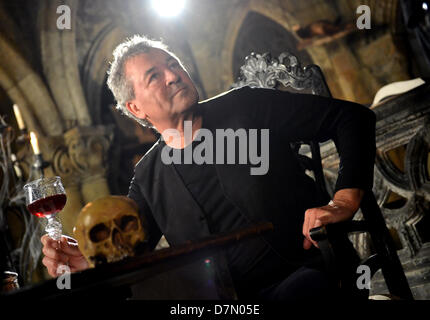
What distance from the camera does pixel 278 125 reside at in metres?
1.87

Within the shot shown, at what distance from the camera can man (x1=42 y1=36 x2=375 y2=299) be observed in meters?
1.65

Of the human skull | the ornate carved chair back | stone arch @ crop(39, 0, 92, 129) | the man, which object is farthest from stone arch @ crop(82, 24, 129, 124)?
the human skull

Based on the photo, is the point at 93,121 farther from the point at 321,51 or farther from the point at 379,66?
the point at 379,66

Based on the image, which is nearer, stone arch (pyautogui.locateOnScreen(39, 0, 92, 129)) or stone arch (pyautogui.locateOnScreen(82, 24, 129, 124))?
stone arch (pyautogui.locateOnScreen(39, 0, 92, 129))

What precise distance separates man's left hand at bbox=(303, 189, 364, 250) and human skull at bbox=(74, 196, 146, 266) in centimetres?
52

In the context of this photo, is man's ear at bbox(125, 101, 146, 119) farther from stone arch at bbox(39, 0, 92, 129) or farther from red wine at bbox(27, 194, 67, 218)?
stone arch at bbox(39, 0, 92, 129)

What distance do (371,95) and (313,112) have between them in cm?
657

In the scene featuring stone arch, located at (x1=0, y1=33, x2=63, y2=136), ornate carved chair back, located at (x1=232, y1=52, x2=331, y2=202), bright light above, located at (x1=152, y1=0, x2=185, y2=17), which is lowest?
ornate carved chair back, located at (x1=232, y1=52, x2=331, y2=202)

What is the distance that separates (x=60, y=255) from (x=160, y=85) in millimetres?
765
